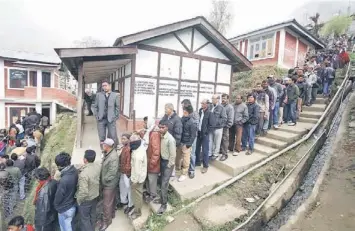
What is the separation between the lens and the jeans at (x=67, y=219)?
4.86 metres

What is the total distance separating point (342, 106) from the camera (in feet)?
35.9

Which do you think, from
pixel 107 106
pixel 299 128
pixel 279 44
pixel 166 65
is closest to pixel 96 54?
pixel 107 106

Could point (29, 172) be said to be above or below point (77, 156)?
below

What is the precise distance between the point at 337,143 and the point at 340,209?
11.9 ft

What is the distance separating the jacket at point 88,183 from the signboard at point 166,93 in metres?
5.18

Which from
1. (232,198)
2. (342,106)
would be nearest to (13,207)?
(232,198)

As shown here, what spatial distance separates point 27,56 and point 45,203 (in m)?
20.1

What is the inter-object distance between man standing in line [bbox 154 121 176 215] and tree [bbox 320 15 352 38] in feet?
116

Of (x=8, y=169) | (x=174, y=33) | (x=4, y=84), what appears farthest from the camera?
(x=4, y=84)

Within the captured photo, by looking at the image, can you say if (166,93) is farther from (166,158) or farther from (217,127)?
(166,158)

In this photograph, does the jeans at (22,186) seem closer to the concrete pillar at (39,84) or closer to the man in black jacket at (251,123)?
the man in black jacket at (251,123)

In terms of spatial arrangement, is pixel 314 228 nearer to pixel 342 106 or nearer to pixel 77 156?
pixel 77 156

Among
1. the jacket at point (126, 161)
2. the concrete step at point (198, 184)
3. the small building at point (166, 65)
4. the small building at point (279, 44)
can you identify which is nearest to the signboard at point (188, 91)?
the small building at point (166, 65)

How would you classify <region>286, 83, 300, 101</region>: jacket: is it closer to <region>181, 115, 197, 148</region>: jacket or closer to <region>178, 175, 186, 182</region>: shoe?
<region>181, 115, 197, 148</region>: jacket
